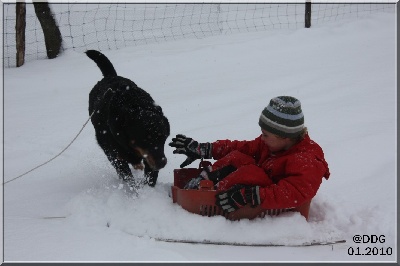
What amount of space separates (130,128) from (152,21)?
26.5ft

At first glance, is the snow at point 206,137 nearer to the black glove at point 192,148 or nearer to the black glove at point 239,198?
the black glove at point 239,198

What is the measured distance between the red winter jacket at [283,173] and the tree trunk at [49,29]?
18.9 feet

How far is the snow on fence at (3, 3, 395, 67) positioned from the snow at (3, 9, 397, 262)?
33.3 inches

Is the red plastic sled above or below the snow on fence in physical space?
below

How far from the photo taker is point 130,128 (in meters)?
3.14

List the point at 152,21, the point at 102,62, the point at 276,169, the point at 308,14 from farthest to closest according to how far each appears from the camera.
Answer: the point at 152,21, the point at 308,14, the point at 102,62, the point at 276,169

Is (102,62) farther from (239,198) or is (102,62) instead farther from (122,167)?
(239,198)

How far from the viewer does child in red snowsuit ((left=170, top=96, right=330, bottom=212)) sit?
264cm

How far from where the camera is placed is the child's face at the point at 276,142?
2904mm

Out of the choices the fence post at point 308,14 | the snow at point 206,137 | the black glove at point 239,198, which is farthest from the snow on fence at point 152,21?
the black glove at point 239,198

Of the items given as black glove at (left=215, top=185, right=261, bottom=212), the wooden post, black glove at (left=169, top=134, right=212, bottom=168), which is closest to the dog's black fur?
black glove at (left=169, top=134, right=212, bottom=168)

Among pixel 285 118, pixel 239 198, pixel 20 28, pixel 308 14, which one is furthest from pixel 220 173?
pixel 308 14

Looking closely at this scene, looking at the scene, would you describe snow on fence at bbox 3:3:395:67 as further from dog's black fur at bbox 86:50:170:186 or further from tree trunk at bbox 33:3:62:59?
dog's black fur at bbox 86:50:170:186

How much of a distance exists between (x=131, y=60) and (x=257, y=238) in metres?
5.42
